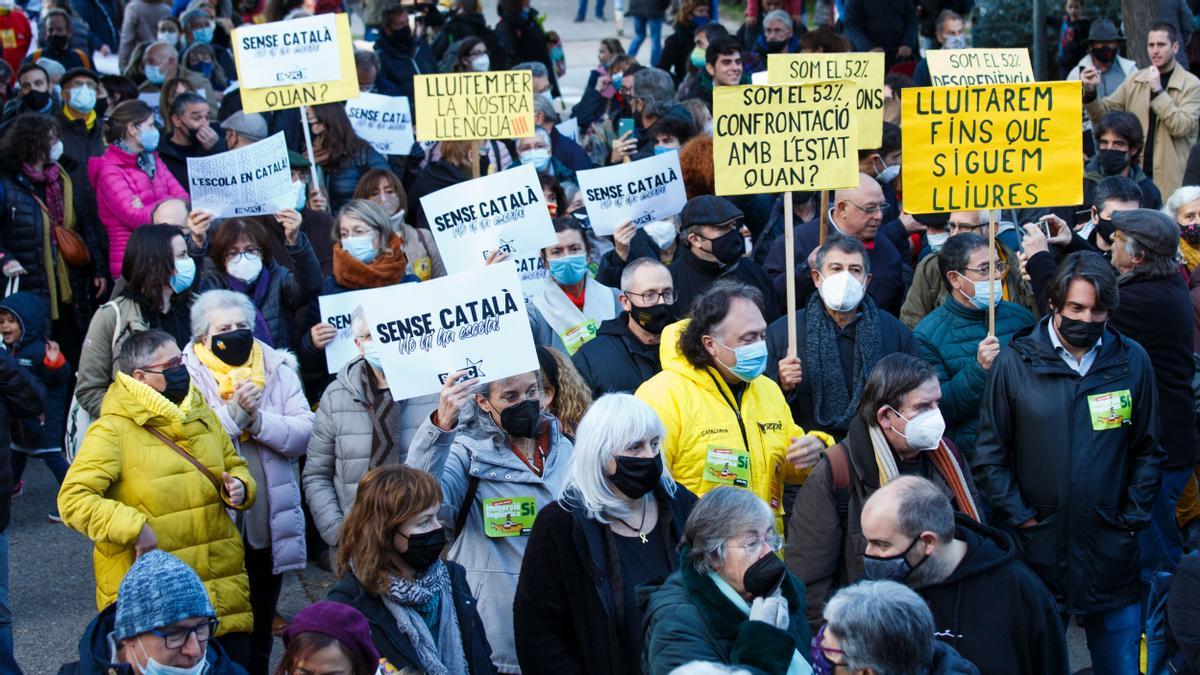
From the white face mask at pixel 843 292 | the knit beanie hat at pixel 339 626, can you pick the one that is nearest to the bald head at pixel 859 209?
the white face mask at pixel 843 292

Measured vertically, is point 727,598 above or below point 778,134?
below

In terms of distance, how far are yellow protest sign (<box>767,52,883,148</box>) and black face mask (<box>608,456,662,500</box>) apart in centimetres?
483

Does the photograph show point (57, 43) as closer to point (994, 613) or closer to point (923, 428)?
point (923, 428)

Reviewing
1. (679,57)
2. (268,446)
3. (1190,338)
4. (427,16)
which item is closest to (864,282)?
(1190,338)

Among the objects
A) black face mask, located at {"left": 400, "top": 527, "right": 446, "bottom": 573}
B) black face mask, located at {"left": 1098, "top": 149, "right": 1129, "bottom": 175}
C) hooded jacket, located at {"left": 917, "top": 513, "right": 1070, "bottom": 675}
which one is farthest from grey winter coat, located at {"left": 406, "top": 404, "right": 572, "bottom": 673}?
black face mask, located at {"left": 1098, "top": 149, "right": 1129, "bottom": 175}

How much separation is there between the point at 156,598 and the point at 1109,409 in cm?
410

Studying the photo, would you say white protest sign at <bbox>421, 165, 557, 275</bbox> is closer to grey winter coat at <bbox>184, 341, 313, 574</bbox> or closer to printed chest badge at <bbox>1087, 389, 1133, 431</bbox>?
grey winter coat at <bbox>184, 341, 313, 574</bbox>

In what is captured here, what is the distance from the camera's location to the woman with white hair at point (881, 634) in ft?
13.8

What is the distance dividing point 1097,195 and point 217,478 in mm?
4933

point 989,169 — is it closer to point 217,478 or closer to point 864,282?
point 864,282

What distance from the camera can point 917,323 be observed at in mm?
8039

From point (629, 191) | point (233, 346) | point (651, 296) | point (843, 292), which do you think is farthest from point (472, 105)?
point (843, 292)

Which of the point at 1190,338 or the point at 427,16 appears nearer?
the point at 1190,338

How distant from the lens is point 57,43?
16062 millimetres
